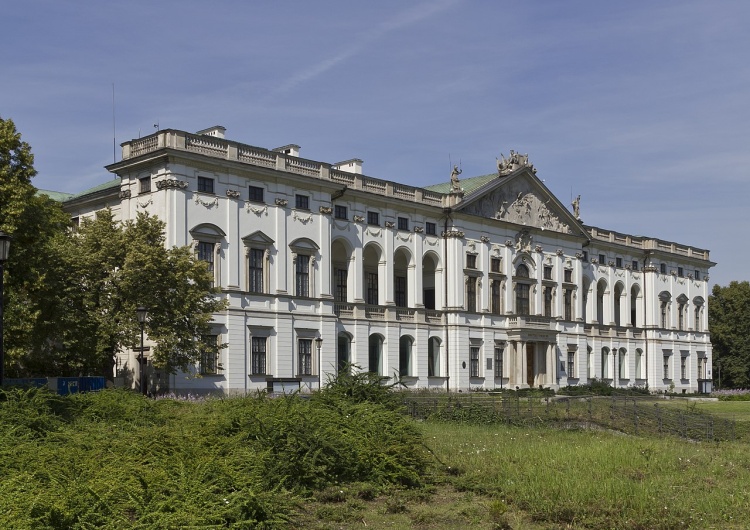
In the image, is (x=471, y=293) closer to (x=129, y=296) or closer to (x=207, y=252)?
(x=207, y=252)

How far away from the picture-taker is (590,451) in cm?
2211

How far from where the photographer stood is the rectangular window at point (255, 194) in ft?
176

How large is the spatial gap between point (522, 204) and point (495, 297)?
27.4 feet

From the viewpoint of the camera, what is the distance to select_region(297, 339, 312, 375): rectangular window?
56.0m

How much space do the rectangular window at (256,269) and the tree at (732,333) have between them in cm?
7265

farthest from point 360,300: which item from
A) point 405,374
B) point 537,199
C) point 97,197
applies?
point 537,199

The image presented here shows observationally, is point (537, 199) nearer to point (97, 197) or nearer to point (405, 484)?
point (97, 197)

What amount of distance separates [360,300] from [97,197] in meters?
17.6

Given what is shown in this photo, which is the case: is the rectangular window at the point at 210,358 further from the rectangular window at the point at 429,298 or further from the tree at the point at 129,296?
the rectangular window at the point at 429,298

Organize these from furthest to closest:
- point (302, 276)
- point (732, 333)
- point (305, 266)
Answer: point (732, 333) → point (305, 266) → point (302, 276)

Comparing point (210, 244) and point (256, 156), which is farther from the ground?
point (256, 156)

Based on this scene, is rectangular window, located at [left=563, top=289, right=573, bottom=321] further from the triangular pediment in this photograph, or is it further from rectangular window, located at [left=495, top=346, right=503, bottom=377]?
rectangular window, located at [left=495, top=346, right=503, bottom=377]

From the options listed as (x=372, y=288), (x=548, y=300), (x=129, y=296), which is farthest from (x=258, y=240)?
(x=548, y=300)

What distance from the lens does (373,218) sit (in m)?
63.4
